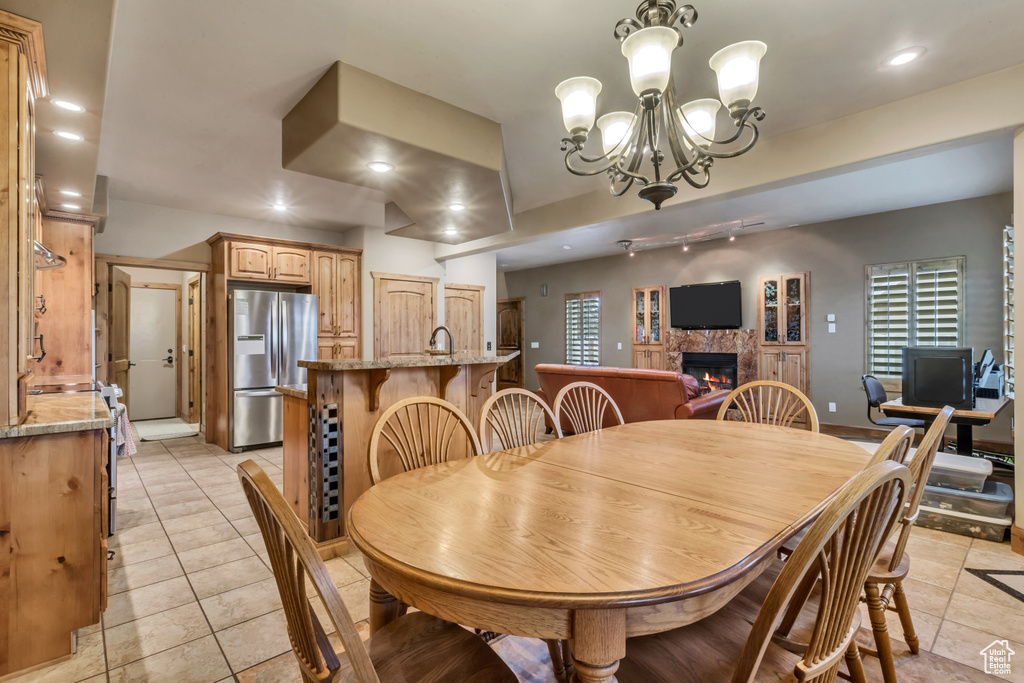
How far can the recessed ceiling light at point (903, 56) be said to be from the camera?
7.29ft

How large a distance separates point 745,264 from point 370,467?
20.8ft

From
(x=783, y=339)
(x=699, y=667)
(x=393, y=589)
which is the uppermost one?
(x=783, y=339)

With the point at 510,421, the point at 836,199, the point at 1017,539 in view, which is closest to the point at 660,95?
the point at 510,421

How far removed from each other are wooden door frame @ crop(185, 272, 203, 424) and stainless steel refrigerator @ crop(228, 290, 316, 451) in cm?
162

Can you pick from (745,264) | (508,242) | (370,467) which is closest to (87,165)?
(370,467)

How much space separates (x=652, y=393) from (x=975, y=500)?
2228mm

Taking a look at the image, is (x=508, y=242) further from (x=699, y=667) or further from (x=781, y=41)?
(x=699, y=667)

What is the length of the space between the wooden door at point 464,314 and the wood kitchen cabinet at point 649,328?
258 centimetres

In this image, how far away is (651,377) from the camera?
4.38 metres

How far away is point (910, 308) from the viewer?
520 centimetres

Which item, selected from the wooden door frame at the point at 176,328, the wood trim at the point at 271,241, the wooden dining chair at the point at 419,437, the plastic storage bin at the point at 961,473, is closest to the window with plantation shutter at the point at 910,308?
the plastic storage bin at the point at 961,473

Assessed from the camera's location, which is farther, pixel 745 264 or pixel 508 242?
pixel 745 264

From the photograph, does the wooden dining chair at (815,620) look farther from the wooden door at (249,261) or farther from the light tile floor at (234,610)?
the wooden door at (249,261)

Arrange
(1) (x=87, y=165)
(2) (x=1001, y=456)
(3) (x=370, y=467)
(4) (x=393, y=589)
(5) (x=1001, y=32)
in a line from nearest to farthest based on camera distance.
Result: 1. (4) (x=393, y=589)
2. (3) (x=370, y=467)
3. (5) (x=1001, y=32)
4. (1) (x=87, y=165)
5. (2) (x=1001, y=456)
